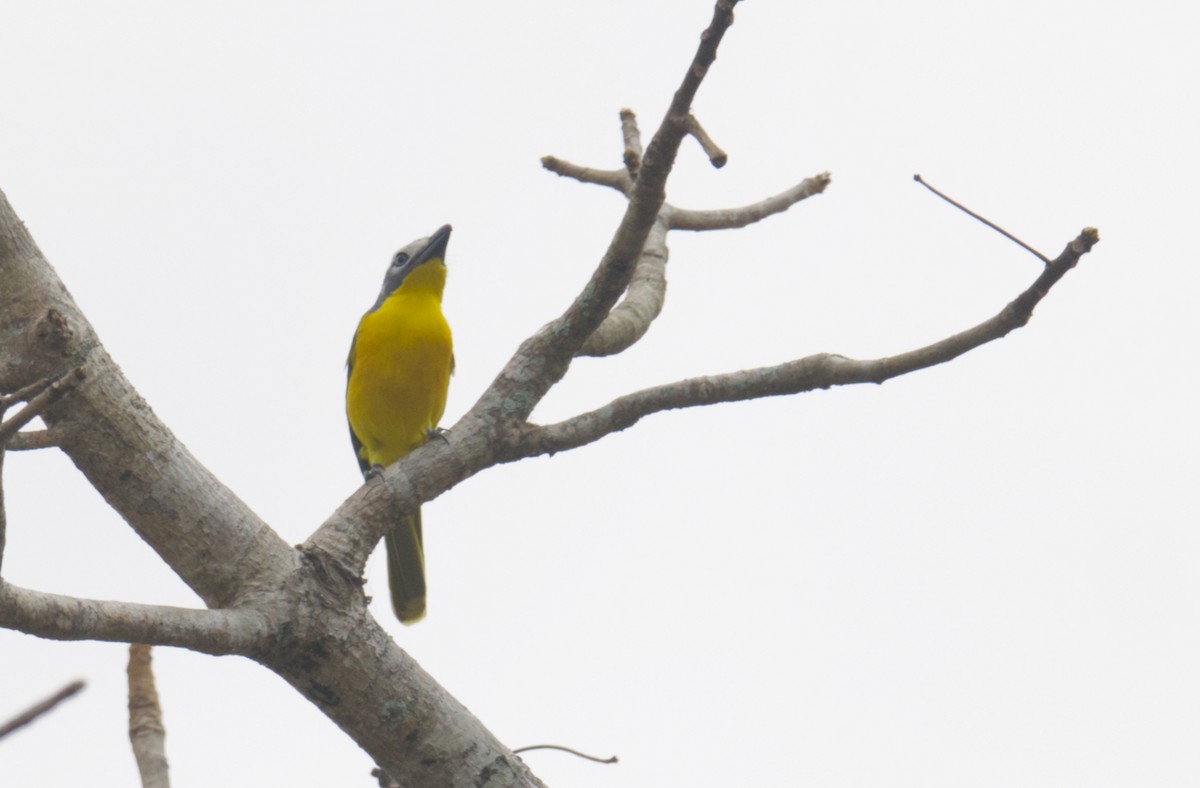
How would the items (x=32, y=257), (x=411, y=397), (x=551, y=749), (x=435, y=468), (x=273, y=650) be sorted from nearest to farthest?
1. (x=273, y=650)
2. (x=32, y=257)
3. (x=435, y=468)
4. (x=551, y=749)
5. (x=411, y=397)

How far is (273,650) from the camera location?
312 cm

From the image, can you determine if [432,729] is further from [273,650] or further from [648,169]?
[648,169]

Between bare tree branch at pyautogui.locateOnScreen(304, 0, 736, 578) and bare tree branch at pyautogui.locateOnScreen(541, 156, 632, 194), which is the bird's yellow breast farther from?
bare tree branch at pyautogui.locateOnScreen(304, 0, 736, 578)

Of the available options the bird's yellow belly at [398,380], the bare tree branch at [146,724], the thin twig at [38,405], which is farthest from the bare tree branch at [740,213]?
the thin twig at [38,405]

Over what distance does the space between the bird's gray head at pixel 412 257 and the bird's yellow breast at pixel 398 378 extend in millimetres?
279

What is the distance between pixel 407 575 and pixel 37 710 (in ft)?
18.4

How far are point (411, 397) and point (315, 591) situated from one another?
342 cm

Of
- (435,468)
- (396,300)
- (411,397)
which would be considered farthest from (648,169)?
(396,300)

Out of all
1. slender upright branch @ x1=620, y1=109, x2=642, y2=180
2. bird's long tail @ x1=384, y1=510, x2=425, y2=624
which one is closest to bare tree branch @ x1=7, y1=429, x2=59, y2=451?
slender upright branch @ x1=620, y1=109, x2=642, y2=180

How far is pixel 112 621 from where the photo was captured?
2.48 metres

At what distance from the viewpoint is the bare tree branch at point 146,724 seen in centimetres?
332

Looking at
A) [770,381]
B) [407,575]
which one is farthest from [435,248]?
[770,381]

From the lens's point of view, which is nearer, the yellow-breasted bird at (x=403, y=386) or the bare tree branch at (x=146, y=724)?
the bare tree branch at (x=146, y=724)

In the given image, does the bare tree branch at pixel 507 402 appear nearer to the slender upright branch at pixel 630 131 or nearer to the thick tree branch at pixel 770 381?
the thick tree branch at pixel 770 381
